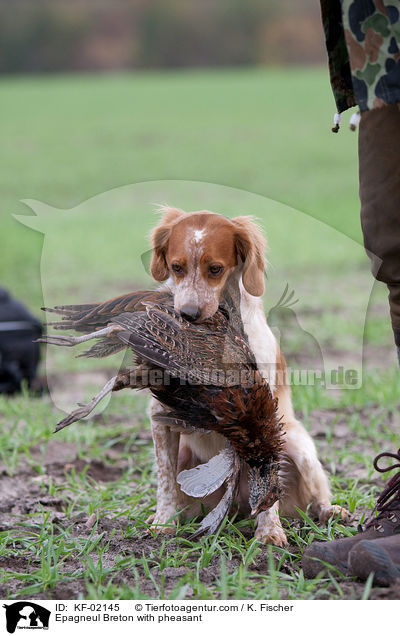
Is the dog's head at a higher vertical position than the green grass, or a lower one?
higher

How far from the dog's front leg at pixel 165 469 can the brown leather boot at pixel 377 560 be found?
2.55 feet

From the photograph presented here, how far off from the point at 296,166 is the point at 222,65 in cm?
2853

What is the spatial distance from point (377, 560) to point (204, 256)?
1.04m

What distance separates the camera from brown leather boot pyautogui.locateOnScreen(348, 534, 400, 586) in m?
2.16

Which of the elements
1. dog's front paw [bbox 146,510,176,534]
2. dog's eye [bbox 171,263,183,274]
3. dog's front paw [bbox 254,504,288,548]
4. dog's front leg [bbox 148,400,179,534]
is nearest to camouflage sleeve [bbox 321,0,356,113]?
dog's eye [bbox 171,263,183,274]

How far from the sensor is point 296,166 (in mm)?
15938

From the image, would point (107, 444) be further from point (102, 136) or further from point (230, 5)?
point (230, 5)

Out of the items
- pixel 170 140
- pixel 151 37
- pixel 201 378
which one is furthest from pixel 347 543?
pixel 151 37

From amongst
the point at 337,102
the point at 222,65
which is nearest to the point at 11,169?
the point at 337,102

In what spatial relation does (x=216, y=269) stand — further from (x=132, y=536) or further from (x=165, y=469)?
(x=132, y=536)

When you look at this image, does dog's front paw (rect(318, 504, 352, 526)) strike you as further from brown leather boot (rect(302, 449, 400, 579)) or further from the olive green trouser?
the olive green trouser
